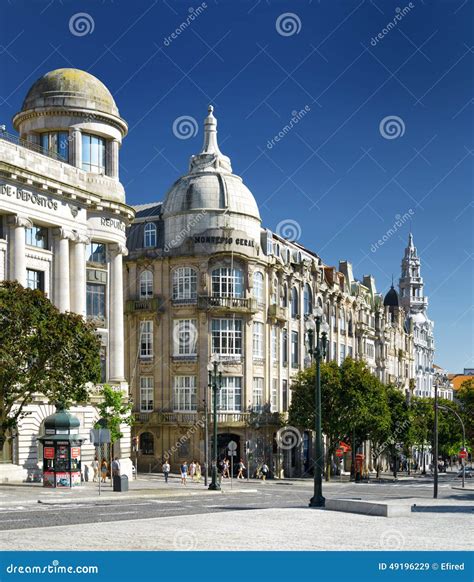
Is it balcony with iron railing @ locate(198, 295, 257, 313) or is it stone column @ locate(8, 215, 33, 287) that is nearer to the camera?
stone column @ locate(8, 215, 33, 287)

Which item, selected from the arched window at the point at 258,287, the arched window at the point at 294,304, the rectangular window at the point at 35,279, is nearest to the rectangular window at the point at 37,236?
the rectangular window at the point at 35,279

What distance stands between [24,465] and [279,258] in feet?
113

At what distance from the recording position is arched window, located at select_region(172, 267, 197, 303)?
238 feet

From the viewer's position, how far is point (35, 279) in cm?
5309

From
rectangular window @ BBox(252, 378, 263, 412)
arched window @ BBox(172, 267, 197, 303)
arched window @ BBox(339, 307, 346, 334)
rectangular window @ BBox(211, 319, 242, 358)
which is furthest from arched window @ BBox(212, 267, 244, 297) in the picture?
arched window @ BBox(339, 307, 346, 334)

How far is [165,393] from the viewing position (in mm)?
72875

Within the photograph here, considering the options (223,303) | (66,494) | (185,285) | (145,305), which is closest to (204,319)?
(223,303)

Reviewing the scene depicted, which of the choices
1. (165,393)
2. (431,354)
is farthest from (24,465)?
(431,354)

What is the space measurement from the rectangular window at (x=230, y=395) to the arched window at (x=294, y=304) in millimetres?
12207

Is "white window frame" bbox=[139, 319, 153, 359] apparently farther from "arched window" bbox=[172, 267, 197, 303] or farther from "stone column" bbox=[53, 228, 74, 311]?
"stone column" bbox=[53, 228, 74, 311]

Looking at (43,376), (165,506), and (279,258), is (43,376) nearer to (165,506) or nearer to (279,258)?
(165,506)

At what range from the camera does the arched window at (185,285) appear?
72500 mm

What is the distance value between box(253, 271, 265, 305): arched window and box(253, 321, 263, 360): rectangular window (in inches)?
69.9

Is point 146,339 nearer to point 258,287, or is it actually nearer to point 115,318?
point 258,287
